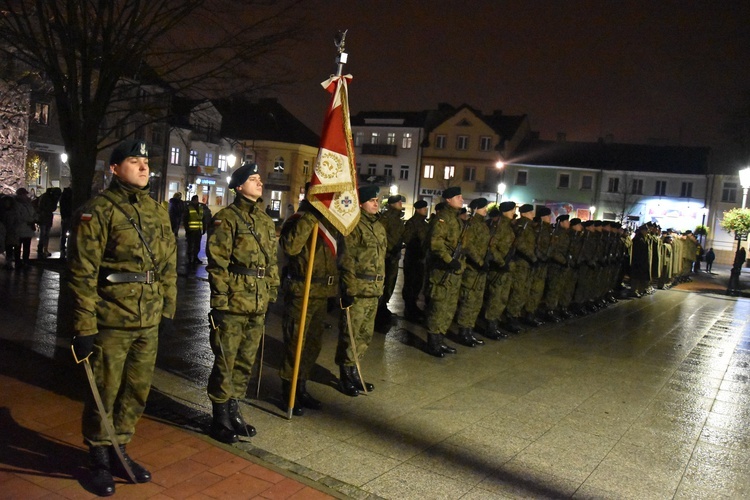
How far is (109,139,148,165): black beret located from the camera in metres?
4.25

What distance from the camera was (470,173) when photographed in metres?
59.3

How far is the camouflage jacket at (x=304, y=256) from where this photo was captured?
600cm

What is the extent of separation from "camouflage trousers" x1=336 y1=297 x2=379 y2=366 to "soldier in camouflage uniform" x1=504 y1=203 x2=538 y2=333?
14.9 feet

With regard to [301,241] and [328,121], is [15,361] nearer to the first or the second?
[301,241]

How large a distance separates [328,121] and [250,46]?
11.8 ft

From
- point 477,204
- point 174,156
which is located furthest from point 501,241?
point 174,156

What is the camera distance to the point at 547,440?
5.66m

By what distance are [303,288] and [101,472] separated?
2502mm

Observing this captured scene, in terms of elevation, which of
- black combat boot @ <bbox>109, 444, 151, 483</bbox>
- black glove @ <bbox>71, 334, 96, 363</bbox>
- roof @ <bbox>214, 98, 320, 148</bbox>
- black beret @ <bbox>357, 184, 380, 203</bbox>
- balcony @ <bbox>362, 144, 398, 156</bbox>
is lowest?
black combat boot @ <bbox>109, 444, 151, 483</bbox>

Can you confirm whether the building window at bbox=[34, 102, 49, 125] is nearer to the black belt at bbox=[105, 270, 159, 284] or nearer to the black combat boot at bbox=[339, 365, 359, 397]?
the black combat boot at bbox=[339, 365, 359, 397]

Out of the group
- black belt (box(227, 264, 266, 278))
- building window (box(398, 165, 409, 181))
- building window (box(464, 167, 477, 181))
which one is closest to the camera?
black belt (box(227, 264, 266, 278))

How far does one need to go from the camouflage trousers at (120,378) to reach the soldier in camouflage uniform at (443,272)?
4.88 meters

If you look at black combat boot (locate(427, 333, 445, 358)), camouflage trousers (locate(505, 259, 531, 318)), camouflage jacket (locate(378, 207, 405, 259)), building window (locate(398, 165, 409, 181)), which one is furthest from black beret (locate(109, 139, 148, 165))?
building window (locate(398, 165, 409, 181))

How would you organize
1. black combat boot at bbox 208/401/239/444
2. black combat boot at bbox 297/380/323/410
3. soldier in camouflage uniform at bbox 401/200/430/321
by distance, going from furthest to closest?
soldier in camouflage uniform at bbox 401/200/430/321, black combat boot at bbox 297/380/323/410, black combat boot at bbox 208/401/239/444
